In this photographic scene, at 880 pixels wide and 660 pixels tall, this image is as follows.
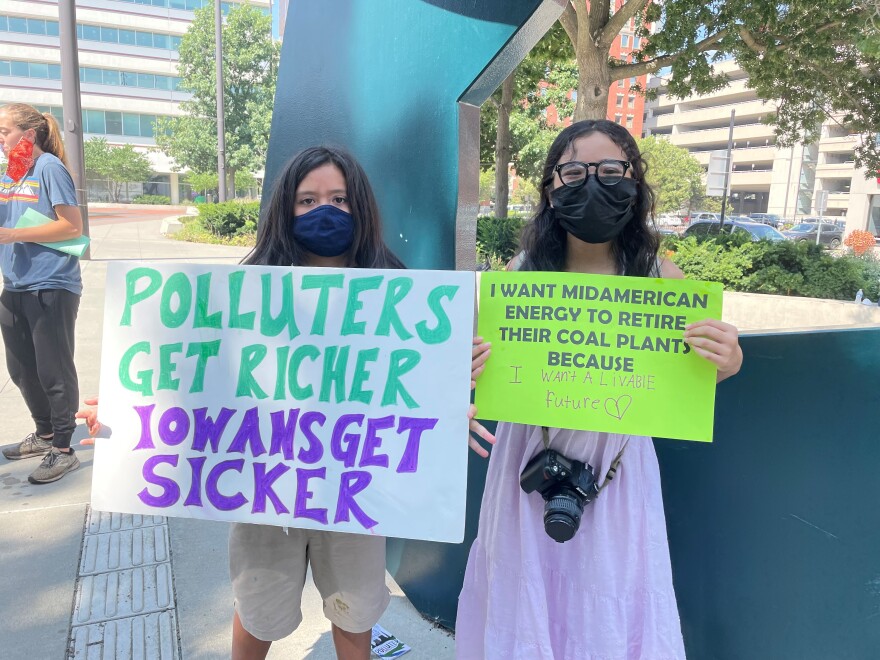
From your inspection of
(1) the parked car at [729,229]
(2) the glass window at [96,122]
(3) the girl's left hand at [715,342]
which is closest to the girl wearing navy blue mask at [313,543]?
(3) the girl's left hand at [715,342]

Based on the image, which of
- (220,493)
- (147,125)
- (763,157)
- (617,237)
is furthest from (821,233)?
(147,125)

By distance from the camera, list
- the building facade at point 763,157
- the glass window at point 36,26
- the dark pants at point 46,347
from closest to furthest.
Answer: the dark pants at point 46,347
the building facade at point 763,157
the glass window at point 36,26

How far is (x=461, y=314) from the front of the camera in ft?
5.30

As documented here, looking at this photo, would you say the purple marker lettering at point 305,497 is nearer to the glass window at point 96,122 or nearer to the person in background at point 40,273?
the person in background at point 40,273

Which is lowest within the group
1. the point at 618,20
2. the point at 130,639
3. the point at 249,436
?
the point at 130,639

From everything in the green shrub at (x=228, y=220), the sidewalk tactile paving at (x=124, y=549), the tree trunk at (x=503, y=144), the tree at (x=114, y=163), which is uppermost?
the tree at (x=114, y=163)

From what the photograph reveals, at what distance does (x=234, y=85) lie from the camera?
139 ft

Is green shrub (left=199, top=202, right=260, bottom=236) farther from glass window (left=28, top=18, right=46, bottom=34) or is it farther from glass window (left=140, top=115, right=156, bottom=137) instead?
glass window (left=28, top=18, right=46, bottom=34)

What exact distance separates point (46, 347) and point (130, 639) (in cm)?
190

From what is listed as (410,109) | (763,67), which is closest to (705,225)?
(763,67)

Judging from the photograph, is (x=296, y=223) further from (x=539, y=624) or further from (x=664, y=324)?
(x=539, y=624)

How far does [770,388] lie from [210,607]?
2.29 metres

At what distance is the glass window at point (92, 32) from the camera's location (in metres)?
55.4

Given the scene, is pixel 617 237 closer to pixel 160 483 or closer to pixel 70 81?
pixel 160 483
